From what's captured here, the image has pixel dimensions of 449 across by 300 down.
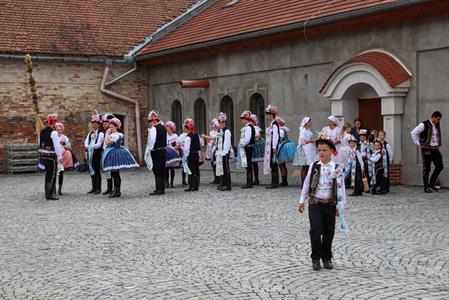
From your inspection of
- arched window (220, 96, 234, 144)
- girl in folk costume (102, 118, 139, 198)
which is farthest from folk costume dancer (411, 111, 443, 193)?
arched window (220, 96, 234, 144)

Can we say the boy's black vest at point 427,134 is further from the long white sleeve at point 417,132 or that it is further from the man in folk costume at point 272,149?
the man in folk costume at point 272,149

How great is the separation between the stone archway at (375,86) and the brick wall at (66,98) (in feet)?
36.8

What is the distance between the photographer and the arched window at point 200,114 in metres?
26.3

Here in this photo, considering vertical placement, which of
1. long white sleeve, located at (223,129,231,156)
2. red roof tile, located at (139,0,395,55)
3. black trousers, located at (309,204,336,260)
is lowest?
black trousers, located at (309,204,336,260)

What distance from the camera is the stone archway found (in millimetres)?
17500

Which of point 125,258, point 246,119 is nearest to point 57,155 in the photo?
point 246,119

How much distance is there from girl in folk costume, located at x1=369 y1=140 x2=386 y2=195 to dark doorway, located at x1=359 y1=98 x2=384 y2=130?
297 cm

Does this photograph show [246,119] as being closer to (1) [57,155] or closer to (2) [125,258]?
(1) [57,155]

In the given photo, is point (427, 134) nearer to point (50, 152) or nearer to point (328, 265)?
point (50, 152)

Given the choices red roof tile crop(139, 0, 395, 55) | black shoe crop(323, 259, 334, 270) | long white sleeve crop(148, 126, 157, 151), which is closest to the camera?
black shoe crop(323, 259, 334, 270)

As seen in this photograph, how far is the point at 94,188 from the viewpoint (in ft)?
57.3

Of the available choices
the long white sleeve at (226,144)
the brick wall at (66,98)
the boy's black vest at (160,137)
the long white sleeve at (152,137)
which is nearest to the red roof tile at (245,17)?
the brick wall at (66,98)

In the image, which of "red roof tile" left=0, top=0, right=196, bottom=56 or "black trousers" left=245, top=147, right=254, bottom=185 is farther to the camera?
"red roof tile" left=0, top=0, right=196, bottom=56

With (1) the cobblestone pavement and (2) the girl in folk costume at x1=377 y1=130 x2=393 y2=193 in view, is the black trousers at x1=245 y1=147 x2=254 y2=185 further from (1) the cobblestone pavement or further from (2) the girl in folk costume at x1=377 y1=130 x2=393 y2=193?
(2) the girl in folk costume at x1=377 y1=130 x2=393 y2=193
